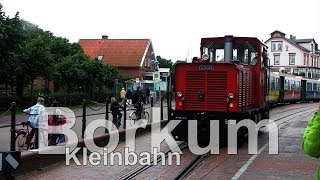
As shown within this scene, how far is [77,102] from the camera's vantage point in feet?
117

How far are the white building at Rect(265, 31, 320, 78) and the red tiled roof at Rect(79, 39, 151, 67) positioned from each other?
1505 inches

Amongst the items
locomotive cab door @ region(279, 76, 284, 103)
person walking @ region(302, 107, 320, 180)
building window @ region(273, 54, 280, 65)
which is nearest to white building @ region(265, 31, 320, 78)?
building window @ region(273, 54, 280, 65)

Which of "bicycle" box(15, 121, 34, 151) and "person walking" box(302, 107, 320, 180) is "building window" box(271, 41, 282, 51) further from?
"person walking" box(302, 107, 320, 180)

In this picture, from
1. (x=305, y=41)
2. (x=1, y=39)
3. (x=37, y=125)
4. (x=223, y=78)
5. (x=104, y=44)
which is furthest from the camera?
(x=305, y=41)

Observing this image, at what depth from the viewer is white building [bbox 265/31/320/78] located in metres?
98.3

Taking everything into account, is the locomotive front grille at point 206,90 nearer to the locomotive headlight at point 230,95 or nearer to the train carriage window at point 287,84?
the locomotive headlight at point 230,95

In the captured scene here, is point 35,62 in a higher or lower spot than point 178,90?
higher

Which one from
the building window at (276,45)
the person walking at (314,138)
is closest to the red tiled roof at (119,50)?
the building window at (276,45)

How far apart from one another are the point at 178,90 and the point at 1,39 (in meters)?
13.4

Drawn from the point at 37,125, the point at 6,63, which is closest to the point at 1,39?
the point at 6,63

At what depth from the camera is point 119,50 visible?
6825cm

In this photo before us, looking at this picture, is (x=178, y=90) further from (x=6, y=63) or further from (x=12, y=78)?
(x=12, y=78)

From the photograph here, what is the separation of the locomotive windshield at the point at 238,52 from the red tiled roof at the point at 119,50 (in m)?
49.7

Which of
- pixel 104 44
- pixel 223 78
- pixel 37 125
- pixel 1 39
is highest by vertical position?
pixel 104 44
